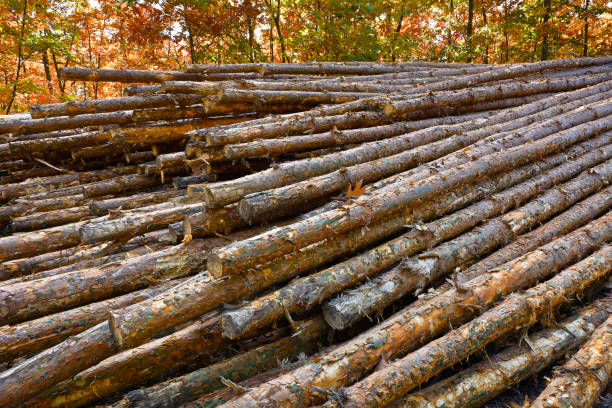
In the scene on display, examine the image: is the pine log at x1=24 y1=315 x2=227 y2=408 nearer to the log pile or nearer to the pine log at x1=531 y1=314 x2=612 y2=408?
the log pile

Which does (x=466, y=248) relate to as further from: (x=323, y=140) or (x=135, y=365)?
(x=135, y=365)

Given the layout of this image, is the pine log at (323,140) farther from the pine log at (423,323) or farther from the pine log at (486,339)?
the pine log at (486,339)

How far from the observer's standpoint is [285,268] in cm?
275

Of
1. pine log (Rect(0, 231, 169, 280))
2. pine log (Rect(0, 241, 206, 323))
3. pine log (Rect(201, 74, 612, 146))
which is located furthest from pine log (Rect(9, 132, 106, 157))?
pine log (Rect(0, 241, 206, 323))

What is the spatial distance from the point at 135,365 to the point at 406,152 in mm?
3377

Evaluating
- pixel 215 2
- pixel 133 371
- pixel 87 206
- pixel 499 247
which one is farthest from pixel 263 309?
pixel 215 2

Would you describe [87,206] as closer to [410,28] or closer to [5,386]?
[5,386]

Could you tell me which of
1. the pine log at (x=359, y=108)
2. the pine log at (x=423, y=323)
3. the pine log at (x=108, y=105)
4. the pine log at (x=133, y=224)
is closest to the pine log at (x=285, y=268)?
the pine log at (x=423, y=323)

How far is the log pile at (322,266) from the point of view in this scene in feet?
7.29

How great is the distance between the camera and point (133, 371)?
2314mm

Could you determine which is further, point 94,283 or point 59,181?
point 59,181

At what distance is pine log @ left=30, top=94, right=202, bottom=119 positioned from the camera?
18.1ft

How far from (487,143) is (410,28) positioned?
16.8 metres

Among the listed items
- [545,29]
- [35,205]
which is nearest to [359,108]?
[35,205]
